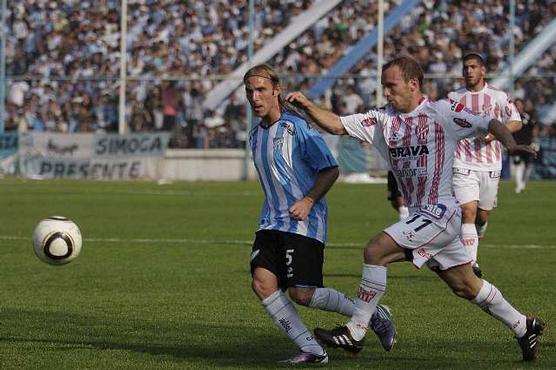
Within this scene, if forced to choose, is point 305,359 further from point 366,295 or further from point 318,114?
point 318,114

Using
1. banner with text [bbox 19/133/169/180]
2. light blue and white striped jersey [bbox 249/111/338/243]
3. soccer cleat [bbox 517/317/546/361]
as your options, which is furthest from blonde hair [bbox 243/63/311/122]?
banner with text [bbox 19/133/169/180]

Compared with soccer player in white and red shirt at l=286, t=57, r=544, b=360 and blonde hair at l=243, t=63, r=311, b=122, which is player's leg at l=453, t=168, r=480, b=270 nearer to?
soccer player in white and red shirt at l=286, t=57, r=544, b=360

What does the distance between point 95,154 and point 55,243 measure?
30.1m

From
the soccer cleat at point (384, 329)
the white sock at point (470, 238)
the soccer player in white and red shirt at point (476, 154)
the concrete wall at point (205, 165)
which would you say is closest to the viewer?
the soccer cleat at point (384, 329)

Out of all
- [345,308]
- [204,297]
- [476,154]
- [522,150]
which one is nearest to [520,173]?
[476,154]

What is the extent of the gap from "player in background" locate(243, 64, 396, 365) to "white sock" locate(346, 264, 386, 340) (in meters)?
0.24

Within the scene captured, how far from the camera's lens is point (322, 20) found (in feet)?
135

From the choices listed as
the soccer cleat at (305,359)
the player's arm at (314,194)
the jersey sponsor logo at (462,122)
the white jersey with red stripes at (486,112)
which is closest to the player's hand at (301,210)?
the player's arm at (314,194)

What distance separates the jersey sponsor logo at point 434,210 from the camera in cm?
819

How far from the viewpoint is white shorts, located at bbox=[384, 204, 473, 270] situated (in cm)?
812

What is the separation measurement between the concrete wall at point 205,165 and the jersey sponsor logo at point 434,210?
3137 centimetres

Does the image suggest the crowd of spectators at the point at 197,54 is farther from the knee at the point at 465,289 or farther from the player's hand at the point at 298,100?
the player's hand at the point at 298,100

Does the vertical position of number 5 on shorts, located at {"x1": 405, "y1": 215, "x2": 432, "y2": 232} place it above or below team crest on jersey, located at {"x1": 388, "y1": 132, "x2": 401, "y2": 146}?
below

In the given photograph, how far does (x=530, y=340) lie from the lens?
26.9 feet
